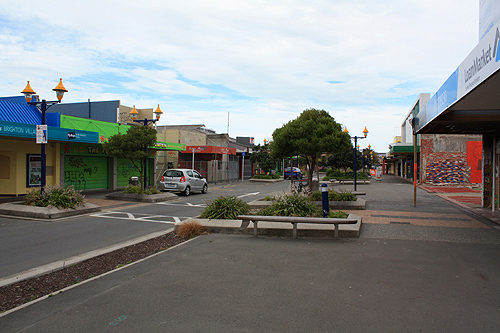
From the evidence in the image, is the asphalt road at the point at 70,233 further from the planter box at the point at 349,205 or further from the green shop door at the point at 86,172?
the green shop door at the point at 86,172

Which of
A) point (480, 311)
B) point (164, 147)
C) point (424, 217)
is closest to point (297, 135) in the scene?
point (424, 217)

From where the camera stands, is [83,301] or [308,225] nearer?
[83,301]

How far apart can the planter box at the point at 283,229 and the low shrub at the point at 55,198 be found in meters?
6.11

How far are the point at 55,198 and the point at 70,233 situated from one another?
→ 150 inches

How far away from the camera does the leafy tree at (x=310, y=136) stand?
14352 mm

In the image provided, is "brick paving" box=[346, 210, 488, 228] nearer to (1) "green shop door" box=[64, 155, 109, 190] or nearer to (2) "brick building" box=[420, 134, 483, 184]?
(1) "green shop door" box=[64, 155, 109, 190]

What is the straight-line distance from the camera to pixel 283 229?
840cm

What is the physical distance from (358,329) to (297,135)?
1139cm

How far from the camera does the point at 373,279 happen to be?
5.27m

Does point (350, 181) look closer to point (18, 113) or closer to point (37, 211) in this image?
point (18, 113)

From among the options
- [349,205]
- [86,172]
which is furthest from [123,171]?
[349,205]

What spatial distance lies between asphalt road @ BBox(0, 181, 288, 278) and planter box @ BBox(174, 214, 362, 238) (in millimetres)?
2086

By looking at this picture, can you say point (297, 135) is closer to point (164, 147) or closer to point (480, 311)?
point (480, 311)

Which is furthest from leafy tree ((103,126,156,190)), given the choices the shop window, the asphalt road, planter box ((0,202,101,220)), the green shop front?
planter box ((0,202,101,220))
